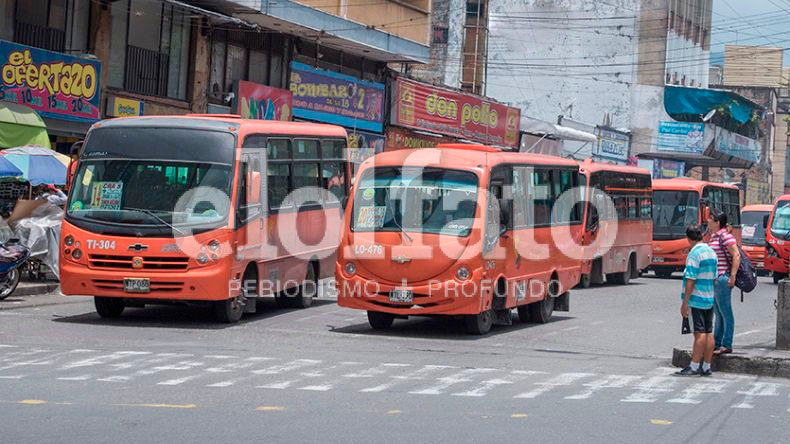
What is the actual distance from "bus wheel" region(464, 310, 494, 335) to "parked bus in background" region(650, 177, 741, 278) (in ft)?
63.3

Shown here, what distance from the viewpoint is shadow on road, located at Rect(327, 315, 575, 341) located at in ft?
Result: 56.7

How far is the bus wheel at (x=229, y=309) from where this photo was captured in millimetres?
17438

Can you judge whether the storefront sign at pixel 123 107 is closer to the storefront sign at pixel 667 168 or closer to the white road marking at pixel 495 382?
the white road marking at pixel 495 382

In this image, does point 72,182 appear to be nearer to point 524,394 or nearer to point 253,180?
point 253,180

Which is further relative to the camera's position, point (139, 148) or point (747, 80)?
point (747, 80)

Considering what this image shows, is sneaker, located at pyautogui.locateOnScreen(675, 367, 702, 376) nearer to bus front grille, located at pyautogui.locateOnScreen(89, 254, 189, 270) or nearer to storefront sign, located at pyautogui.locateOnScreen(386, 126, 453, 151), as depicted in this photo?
bus front grille, located at pyautogui.locateOnScreen(89, 254, 189, 270)

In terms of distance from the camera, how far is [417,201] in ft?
55.8

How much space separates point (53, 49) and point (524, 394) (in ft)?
58.0

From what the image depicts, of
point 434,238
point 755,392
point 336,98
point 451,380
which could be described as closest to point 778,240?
point 336,98

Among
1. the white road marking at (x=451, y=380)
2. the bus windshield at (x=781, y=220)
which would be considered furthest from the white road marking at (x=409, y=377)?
the bus windshield at (x=781, y=220)

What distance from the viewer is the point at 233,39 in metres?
32.9

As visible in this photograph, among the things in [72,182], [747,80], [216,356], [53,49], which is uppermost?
[747,80]

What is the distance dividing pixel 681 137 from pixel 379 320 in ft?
197

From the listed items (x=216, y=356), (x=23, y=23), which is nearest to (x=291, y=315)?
(x=216, y=356)
